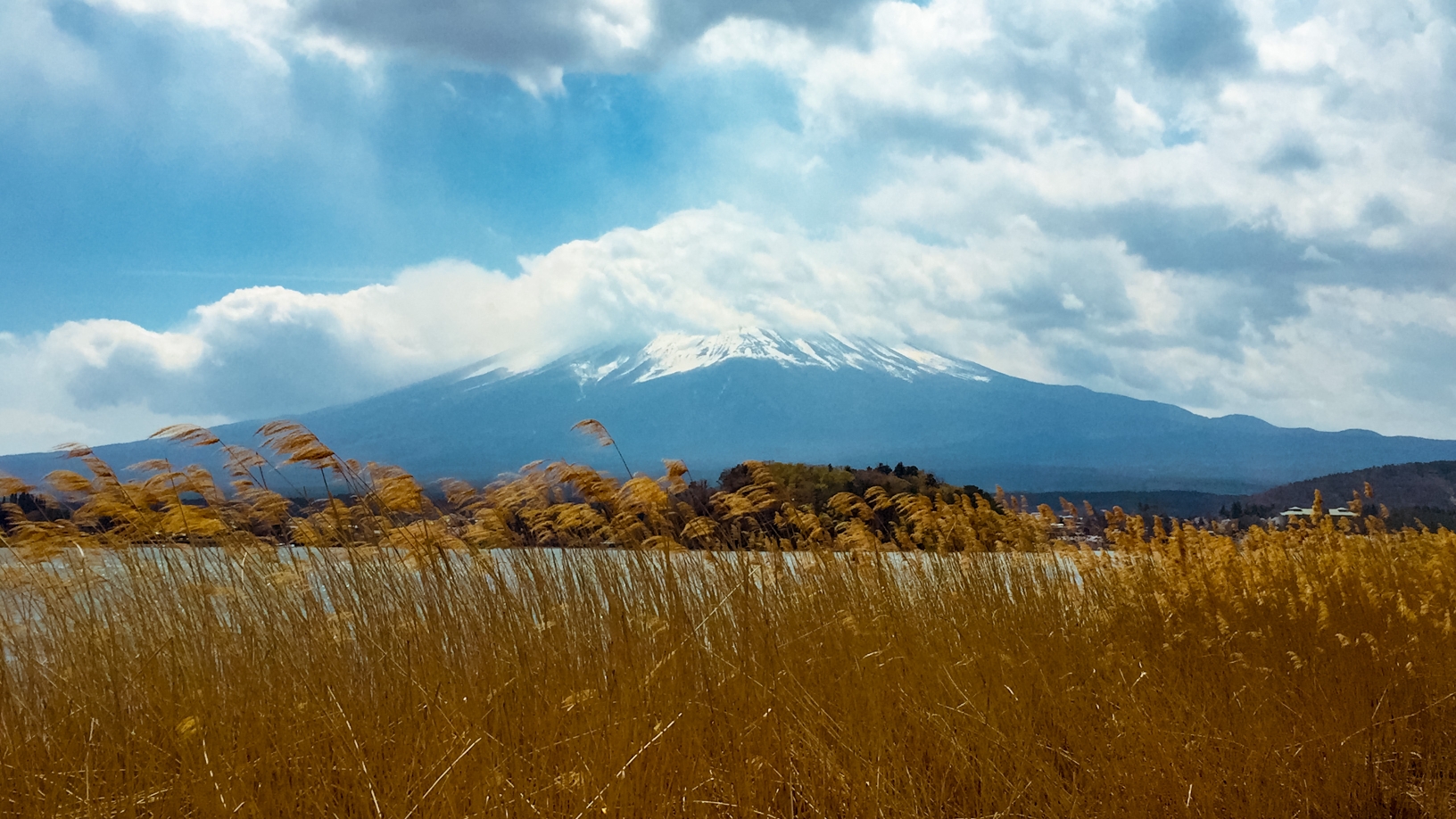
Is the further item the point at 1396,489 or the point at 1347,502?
the point at 1396,489

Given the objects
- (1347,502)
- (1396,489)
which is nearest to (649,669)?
(1347,502)

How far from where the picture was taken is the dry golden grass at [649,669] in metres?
3.48

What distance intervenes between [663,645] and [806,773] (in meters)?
1.05

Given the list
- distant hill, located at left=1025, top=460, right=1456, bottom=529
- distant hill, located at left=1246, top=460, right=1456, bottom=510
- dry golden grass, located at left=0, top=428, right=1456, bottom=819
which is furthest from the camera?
distant hill, located at left=1246, top=460, right=1456, bottom=510

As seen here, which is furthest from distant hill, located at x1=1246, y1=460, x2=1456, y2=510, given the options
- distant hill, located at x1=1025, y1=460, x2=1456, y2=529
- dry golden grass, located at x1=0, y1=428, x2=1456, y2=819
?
dry golden grass, located at x1=0, y1=428, x2=1456, y2=819

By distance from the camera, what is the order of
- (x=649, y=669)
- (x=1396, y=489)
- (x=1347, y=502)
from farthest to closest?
(x=1396, y=489) < (x=1347, y=502) < (x=649, y=669)

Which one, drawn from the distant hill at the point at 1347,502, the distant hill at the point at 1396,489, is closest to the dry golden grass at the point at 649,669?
the distant hill at the point at 1347,502

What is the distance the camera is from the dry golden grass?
11.4ft

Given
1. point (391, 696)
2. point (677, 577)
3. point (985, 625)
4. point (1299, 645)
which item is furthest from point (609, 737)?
point (1299, 645)

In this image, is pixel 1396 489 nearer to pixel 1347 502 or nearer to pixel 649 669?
pixel 1347 502

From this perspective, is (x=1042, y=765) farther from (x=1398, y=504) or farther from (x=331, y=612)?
(x=1398, y=504)

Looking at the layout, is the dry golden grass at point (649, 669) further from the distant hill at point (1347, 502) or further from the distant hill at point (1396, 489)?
the distant hill at point (1396, 489)

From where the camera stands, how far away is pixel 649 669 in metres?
4.26

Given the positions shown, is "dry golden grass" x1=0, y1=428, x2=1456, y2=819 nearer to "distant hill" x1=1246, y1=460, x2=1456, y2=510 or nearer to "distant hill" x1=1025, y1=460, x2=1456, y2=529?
"distant hill" x1=1025, y1=460, x2=1456, y2=529
